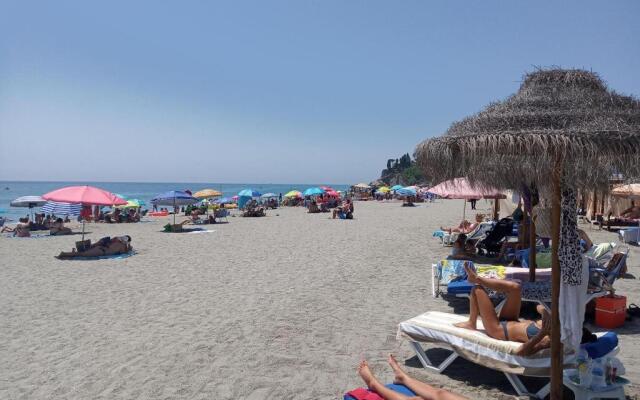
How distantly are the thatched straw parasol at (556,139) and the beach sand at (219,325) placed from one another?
1908 mm

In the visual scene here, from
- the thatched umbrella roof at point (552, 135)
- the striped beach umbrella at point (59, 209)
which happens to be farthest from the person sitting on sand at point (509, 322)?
the striped beach umbrella at point (59, 209)

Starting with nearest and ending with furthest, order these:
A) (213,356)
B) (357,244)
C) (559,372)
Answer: (559,372) → (213,356) → (357,244)

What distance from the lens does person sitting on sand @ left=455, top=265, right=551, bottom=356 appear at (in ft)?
11.9

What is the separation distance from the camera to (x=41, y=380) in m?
4.16

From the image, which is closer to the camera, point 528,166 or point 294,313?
point 528,166

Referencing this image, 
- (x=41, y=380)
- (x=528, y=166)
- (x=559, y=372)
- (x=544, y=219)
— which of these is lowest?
(x=41, y=380)

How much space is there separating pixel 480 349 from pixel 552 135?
1.97m

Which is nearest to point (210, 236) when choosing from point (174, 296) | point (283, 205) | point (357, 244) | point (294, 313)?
point (357, 244)

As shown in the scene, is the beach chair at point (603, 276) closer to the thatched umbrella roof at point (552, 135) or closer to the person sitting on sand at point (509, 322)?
the person sitting on sand at point (509, 322)

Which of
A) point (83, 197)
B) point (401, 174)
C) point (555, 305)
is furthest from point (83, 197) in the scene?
point (401, 174)

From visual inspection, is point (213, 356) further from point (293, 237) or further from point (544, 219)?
point (293, 237)

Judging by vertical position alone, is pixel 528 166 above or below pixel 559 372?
above

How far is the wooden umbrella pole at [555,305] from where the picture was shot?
3.19 metres

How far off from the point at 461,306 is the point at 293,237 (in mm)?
Result: 9216
